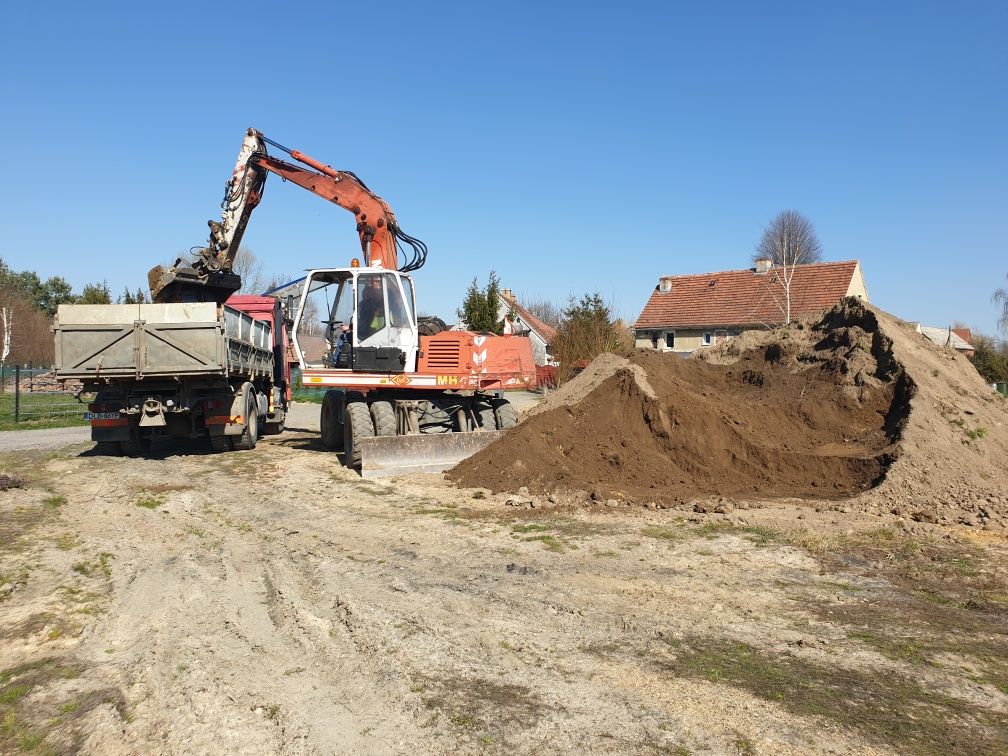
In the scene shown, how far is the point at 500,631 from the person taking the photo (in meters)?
4.79

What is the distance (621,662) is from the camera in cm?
430

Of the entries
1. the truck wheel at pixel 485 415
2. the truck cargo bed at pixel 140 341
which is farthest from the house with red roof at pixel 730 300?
the truck cargo bed at pixel 140 341

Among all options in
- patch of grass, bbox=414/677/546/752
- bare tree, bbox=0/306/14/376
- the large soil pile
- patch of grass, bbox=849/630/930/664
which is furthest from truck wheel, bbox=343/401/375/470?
bare tree, bbox=0/306/14/376

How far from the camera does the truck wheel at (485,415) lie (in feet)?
40.1

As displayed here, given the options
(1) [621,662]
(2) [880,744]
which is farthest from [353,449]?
(2) [880,744]

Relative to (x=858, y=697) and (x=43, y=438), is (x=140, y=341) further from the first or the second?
(x=858, y=697)

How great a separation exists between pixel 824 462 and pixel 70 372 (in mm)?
10905

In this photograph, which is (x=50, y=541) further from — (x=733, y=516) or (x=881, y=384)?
(x=881, y=384)

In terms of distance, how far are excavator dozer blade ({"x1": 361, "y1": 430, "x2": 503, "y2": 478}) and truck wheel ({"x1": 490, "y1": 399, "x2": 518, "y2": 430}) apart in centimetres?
117

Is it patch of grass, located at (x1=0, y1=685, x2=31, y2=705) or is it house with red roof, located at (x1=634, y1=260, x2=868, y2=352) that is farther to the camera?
house with red roof, located at (x1=634, y1=260, x2=868, y2=352)

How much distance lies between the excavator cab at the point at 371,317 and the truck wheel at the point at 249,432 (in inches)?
93.1

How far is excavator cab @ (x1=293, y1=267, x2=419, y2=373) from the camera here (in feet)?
38.1

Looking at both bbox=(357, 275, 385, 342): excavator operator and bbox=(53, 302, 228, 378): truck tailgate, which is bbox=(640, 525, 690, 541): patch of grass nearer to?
bbox=(357, 275, 385, 342): excavator operator

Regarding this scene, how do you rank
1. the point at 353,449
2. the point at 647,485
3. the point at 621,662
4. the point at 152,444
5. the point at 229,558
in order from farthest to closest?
the point at 152,444 < the point at 353,449 < the point at 647,485 < the point at 229,558 < the point at 621,662
